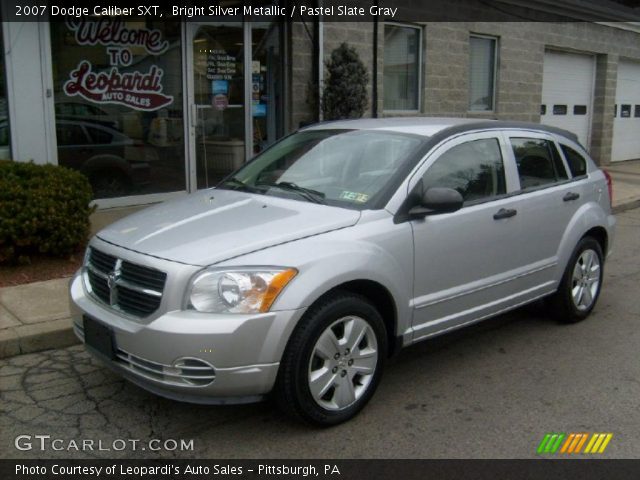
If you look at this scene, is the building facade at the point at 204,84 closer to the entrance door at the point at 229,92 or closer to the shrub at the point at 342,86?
the entrance door at the point at 229,92

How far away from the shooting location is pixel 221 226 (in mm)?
3803

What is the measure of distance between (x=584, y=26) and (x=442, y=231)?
14089mm

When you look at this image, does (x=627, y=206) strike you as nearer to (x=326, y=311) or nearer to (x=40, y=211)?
(x=40, y=211)

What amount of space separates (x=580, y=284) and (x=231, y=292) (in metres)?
3.34

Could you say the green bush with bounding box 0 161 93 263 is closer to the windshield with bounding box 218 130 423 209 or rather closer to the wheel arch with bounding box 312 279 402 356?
the windshield with bounding box 218 130 423 209

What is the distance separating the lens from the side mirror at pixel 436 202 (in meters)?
3.98

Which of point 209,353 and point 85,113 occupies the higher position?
point 85,113

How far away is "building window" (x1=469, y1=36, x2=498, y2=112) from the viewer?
44.8 feet

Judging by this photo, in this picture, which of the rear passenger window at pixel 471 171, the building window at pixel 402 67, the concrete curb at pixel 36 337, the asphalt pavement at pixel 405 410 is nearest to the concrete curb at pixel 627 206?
the building window at pixel 402 67

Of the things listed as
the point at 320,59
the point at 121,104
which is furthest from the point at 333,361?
the point at 320,59

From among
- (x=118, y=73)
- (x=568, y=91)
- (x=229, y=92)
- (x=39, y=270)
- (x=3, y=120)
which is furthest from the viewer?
(x=568, y=91)

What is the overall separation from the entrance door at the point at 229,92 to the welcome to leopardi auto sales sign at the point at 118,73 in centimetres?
51

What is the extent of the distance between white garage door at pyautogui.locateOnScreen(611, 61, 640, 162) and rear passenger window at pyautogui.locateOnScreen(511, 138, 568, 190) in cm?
1426

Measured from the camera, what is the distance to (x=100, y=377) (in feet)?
14.4
